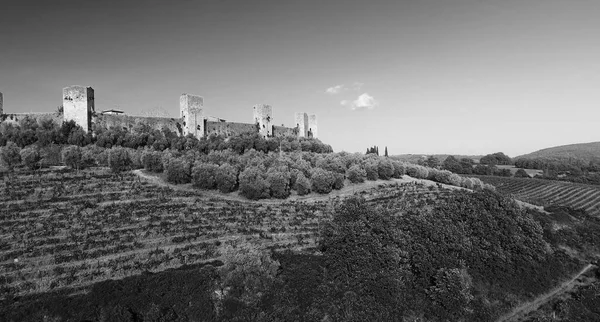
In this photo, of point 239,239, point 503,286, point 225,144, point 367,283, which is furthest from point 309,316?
point 225,144

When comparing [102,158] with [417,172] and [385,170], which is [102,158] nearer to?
[385,170]

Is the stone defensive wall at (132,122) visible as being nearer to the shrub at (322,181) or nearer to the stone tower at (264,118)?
the stone tower at (264,118)

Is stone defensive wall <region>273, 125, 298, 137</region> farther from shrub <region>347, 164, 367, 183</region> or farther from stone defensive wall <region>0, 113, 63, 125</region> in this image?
stone defensive wall <region>0, 113, 63, 125</region>

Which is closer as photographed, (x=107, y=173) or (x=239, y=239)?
(x=239, y=239)

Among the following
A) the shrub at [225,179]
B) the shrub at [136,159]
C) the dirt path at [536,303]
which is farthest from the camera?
the shrub at [136,159]

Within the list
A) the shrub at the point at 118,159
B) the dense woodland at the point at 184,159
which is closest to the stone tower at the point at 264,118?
the dense woodland at the point at 184,159

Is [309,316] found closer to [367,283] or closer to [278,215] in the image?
[367,283]

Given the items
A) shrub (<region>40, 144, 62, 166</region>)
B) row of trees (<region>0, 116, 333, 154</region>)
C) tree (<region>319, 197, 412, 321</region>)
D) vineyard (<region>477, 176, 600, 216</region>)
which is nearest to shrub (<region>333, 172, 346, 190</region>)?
row of trees (<region>0, 116, 333, 154</region>)
